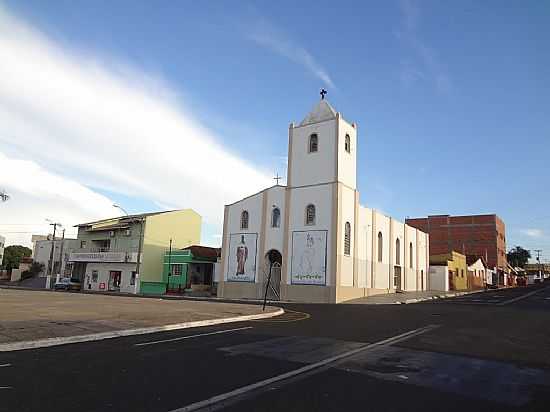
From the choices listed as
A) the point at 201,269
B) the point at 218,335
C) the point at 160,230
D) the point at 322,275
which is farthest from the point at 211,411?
the point at 160,230

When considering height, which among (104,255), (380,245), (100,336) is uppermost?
(380,245)

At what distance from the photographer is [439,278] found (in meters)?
59.5

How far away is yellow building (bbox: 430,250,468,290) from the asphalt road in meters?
49.3

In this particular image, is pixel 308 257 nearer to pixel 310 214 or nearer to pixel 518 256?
pixel 310 214

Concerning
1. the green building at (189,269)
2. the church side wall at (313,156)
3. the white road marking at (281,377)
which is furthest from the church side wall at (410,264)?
the white road marking at (281,377)

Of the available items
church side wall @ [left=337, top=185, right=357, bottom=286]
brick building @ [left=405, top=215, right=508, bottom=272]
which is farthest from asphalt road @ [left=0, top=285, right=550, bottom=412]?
brick building @ [left=405, top=215, right=508, bottom=272]

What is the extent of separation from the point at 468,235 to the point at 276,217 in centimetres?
7658

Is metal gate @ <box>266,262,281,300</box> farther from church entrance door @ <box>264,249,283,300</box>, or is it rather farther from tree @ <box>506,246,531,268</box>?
tree @ <box>506,246,531,268</box>

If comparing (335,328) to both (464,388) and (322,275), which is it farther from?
(322,275)

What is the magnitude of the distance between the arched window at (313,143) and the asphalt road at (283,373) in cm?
2671

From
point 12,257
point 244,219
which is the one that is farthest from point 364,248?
point 12,257

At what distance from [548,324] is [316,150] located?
23530 mm

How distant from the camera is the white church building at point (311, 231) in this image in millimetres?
35844

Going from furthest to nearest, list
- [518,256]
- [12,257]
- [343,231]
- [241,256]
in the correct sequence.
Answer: [518,256]
[12,257]
[241,256]
[343,231]
